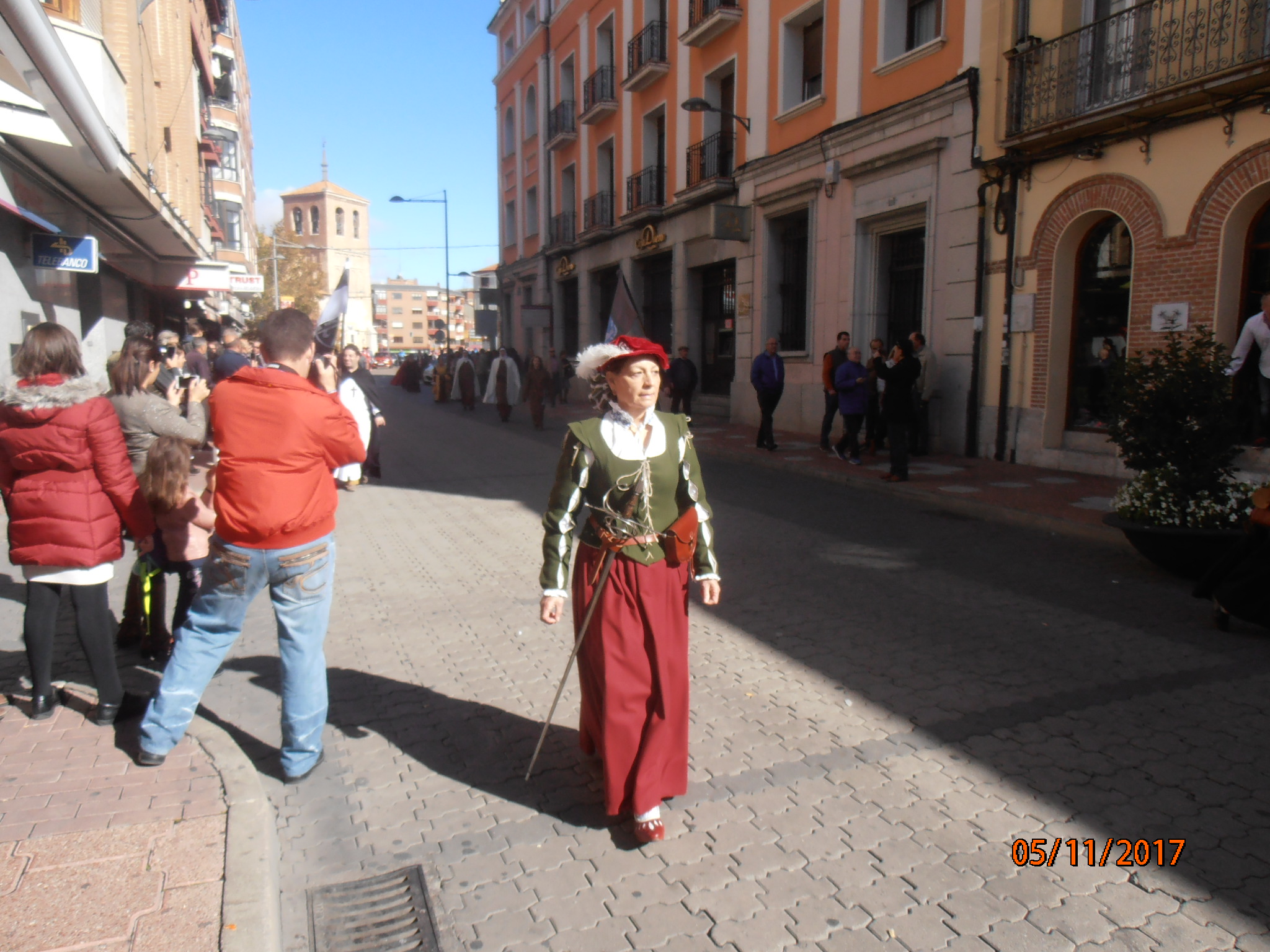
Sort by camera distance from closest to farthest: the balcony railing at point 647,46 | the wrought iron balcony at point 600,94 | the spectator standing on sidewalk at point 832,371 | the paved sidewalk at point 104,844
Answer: the paved sidewalk at point 104,844 → the spectator standing on sidewalk at point 832,371 → the balcony railing at point 647,46 → the wrought iron balcony at point 600,94

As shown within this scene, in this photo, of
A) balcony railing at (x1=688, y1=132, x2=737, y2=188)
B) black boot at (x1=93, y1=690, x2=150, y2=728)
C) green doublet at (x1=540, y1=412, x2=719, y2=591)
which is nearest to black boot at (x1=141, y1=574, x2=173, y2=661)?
black boot at (x1=93, y1=690, x2=150, y2=728)

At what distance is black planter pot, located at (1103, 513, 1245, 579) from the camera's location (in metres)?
6.30

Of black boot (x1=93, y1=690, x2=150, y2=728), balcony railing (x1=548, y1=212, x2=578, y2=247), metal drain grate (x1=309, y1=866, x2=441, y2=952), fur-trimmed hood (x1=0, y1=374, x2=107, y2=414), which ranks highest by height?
balcony railing (x1=548, y1=212, x2=578, y2=247)

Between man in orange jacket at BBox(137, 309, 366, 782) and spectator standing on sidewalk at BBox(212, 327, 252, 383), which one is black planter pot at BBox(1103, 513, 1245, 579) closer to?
man in orange jacket at BBox(137, 309, 366, 782)

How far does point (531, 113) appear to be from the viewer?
33594mm

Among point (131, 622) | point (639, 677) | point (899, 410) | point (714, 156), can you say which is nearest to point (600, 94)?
point (714, 156)

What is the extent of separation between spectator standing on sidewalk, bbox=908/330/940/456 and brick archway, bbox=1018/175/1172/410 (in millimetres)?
1438

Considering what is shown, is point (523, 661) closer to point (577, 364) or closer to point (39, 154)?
point (577, 364)

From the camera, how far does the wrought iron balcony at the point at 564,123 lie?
2878 cm

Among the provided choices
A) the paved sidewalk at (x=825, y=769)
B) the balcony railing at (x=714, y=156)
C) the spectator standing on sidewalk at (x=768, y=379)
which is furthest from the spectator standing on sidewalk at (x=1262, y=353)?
the balcony railing at (x=714, y=156)

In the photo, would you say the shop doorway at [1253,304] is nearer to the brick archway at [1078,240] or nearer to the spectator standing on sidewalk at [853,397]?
the brick archway at [1078,240]

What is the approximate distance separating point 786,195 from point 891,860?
16215 millimetres

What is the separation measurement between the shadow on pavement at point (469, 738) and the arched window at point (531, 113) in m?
31.1

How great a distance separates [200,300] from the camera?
30.3 meters
